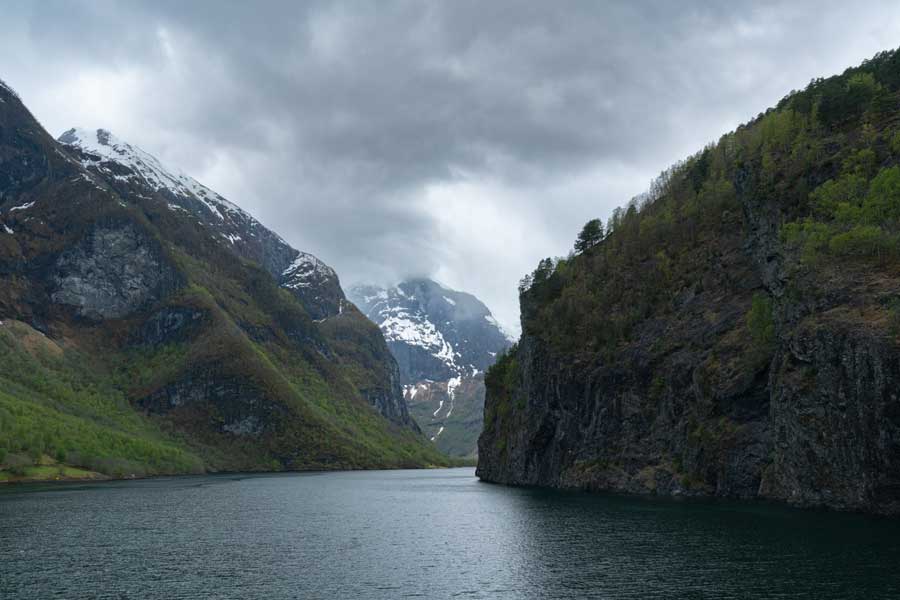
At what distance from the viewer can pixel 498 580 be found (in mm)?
59312

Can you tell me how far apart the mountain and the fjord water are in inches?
390

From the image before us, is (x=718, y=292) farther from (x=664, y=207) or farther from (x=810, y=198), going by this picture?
(x=664, y=207)

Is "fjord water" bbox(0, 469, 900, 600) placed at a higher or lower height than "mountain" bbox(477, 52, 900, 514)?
lower

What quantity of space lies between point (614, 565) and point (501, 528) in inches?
1234

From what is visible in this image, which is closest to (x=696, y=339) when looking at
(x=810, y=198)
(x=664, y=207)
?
(x=810, y=198)

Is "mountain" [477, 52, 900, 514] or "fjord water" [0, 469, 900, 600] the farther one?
"mountain" [477, 52, 900, 514]

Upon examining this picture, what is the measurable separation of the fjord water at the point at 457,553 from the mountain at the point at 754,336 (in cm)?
992

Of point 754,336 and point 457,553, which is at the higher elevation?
point 754,336

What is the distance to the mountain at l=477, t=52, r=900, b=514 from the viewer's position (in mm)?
89188

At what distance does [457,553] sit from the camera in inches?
2881

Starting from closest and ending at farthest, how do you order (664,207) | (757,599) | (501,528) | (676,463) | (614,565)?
(757,599) < (614,565) < (501,528) < (676,463) < (664,207)

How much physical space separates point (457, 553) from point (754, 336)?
2978 inches

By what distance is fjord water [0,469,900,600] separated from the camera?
54844mm

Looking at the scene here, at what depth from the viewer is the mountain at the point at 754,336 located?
3511 inches
